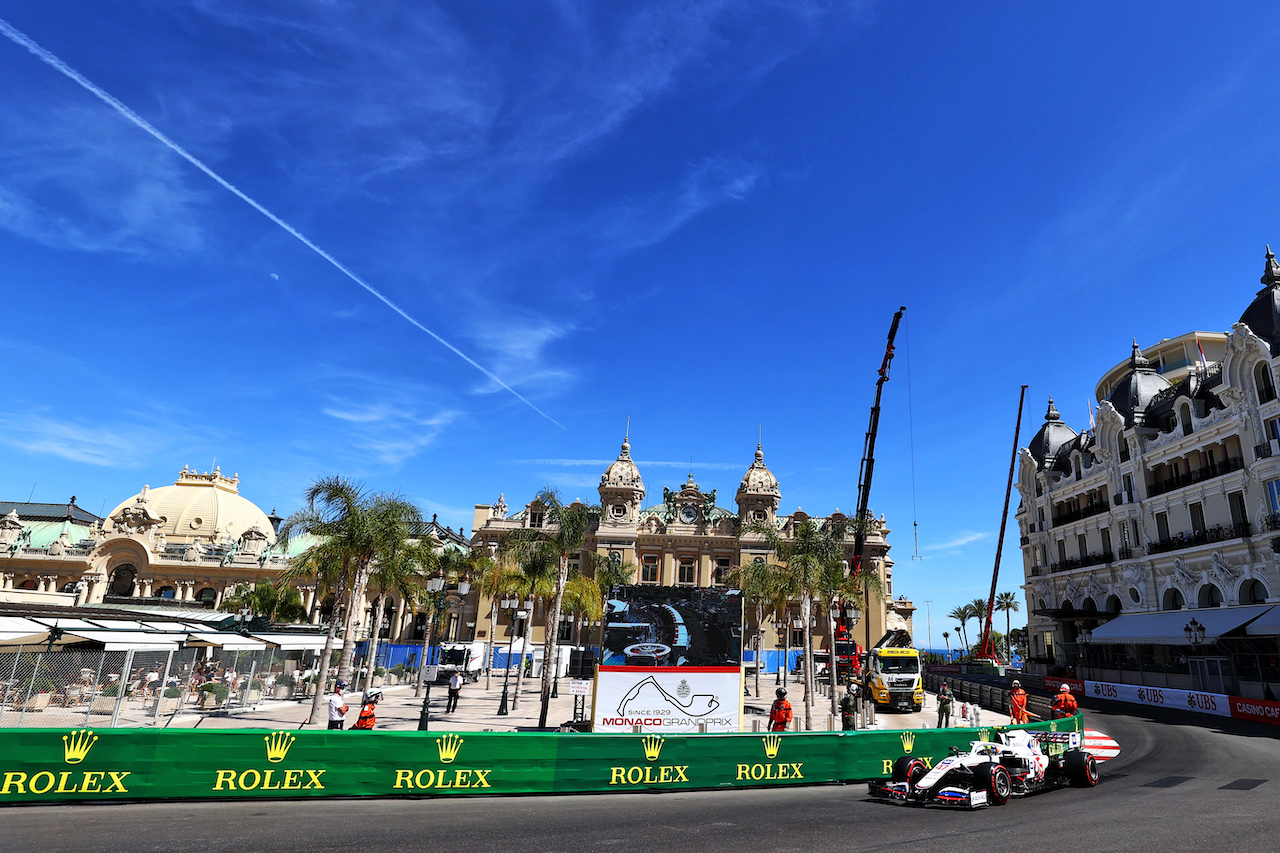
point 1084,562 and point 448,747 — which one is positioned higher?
point 1084,562

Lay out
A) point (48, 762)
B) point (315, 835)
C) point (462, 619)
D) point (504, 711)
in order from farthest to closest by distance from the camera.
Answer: point (462, 619), point (504, 711), point (48, 762), point (315, 835)

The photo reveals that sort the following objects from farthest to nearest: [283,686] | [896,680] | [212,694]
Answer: [896,680]
[283,686]
[212,694]

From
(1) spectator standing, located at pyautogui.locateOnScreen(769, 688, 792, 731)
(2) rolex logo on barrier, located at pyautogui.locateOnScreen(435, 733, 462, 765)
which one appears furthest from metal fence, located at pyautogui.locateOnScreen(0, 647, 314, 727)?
(1) spectator standing, located at pyautogui.locateOnScreen(769, 688, 792, 731)

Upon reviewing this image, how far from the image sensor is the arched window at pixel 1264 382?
36.5 meters

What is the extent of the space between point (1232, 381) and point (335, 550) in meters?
47.3

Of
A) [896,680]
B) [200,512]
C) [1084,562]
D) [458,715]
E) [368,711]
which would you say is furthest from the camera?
[200,512]

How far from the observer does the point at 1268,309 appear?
39.1 m

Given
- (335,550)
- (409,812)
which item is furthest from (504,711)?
(409,812)

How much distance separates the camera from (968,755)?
556 inches

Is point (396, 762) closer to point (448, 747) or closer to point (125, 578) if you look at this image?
point (448, 747)

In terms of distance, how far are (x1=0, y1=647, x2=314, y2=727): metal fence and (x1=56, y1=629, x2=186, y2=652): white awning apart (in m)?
0.45

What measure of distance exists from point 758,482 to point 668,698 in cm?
5811

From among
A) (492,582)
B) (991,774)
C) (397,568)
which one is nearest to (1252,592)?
(991,774)

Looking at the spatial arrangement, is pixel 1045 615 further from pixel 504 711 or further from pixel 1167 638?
pixel 504 711
